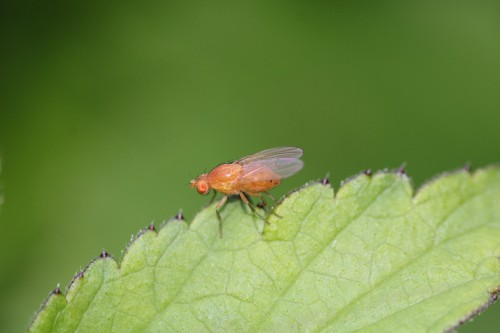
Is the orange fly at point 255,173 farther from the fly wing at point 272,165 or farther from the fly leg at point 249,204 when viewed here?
the fly leg at point 249,204

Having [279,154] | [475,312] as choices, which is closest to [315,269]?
[475,312]

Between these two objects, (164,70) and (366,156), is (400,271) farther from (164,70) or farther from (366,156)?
(164,70)

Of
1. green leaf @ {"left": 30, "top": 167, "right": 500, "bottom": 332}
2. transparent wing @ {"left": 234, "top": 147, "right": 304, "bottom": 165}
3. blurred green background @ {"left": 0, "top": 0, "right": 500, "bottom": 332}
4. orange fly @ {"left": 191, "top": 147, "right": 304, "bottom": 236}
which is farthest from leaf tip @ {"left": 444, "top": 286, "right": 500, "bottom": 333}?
blurred green background @ {"left": 0, "top": 0, "right": 500, "bottom": 332}

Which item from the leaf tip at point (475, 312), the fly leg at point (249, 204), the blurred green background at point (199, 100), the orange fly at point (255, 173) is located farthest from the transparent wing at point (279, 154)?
the leaf tip at point (475, 312)

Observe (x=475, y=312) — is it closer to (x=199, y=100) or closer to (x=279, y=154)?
(x=279, y=154)

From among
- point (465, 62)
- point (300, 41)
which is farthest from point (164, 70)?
point (465, 62)

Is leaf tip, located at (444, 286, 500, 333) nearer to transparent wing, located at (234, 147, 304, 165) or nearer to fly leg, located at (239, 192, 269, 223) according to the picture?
fly leg, located at (239, 192, 269, 223)
